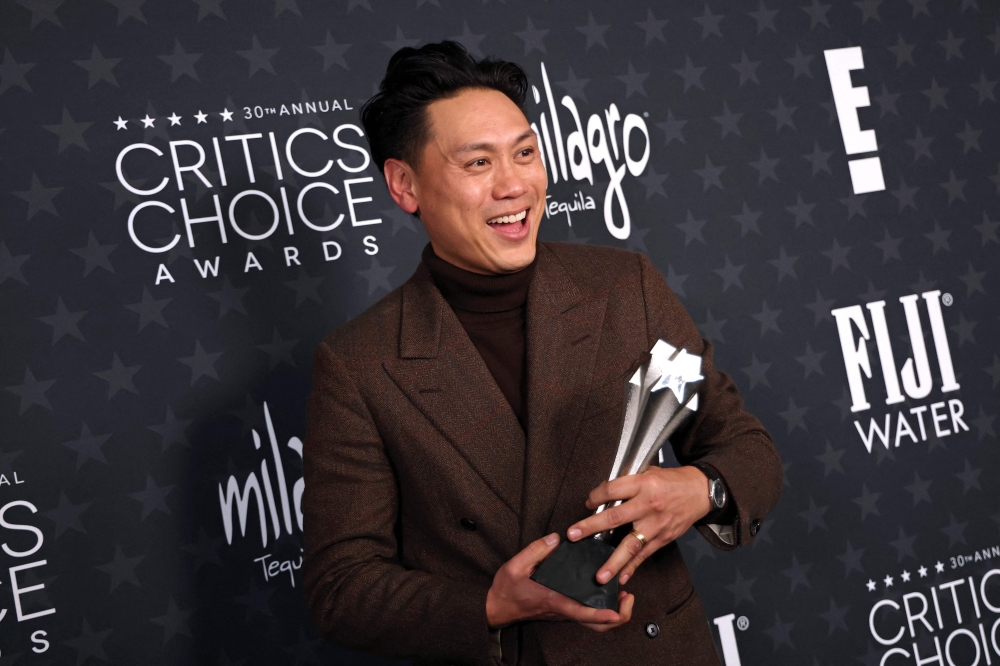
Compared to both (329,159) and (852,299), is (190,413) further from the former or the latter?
(852,299)

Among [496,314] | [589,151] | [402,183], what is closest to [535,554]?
[496,314]

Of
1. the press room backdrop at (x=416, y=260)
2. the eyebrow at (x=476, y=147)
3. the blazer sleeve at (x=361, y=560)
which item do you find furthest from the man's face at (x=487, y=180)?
the press room backdrop at (x=416, y=260)

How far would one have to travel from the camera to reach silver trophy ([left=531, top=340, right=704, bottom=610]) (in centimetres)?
120

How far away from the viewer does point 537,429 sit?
4.75 ft

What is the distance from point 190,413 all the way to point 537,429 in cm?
109

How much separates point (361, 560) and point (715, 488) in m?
0.53

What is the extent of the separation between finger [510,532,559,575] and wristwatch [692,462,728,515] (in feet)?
0.82

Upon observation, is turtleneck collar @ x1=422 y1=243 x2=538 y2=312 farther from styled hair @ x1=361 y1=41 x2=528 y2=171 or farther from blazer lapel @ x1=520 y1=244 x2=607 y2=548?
styled hair @ x1=361 y1=41 x2=528 y2=171

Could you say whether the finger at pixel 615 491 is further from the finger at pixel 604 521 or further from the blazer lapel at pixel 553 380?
the blazer lapel at pixel 553 380

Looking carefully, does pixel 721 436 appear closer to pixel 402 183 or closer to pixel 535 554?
pixel 535 554

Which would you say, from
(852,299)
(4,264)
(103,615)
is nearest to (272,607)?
(103,615)

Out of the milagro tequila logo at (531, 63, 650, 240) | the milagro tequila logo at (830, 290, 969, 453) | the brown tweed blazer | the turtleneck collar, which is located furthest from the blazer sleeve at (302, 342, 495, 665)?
the milagro tequila logo at (830, 290, 969, 453)

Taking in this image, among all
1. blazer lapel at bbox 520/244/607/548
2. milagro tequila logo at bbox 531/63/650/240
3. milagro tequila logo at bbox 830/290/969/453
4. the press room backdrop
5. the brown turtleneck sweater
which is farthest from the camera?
milagro tequila logo at bbox 830/290/969/453

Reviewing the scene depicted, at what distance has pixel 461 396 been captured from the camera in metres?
1.49
